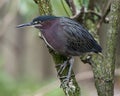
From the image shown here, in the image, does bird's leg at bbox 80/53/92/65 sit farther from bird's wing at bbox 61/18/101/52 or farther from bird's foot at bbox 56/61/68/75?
bird's foot at bbox 56/61/68/75

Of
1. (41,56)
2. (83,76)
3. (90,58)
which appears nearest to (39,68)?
(41,56)

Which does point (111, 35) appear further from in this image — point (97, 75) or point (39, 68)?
point (39, 68)

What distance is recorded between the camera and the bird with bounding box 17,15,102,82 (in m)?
1.97

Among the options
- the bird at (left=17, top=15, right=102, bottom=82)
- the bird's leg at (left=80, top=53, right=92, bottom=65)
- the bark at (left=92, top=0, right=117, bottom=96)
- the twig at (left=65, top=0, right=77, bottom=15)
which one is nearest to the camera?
the bark at (left=92, top=0, right=117, bottom=96)

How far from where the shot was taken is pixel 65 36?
2.00m

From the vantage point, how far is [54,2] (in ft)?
8.80

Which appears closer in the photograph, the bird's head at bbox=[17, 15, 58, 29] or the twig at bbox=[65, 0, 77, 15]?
the bird's head at bbox=[17, 15, 58, 29]

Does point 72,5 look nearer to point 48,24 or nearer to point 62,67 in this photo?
point 48,24

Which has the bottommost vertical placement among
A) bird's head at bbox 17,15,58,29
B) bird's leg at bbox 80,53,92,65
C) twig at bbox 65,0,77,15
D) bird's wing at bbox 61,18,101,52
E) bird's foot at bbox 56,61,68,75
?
bird's leg at bbox 80,53,92,65

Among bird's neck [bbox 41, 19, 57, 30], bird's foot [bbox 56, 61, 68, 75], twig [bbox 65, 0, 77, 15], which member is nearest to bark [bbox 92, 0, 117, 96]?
bird's foot [bbox 56, 61, 68, 75]

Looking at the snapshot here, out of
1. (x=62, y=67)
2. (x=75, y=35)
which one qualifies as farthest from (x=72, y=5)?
(x=62, y=67)

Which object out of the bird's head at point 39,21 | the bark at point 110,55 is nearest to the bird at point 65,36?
the bird's head at point 39,21

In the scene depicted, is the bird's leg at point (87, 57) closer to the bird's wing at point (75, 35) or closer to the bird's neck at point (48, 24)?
the bird's wing at point (75, 35)

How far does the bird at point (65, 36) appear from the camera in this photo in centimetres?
197
